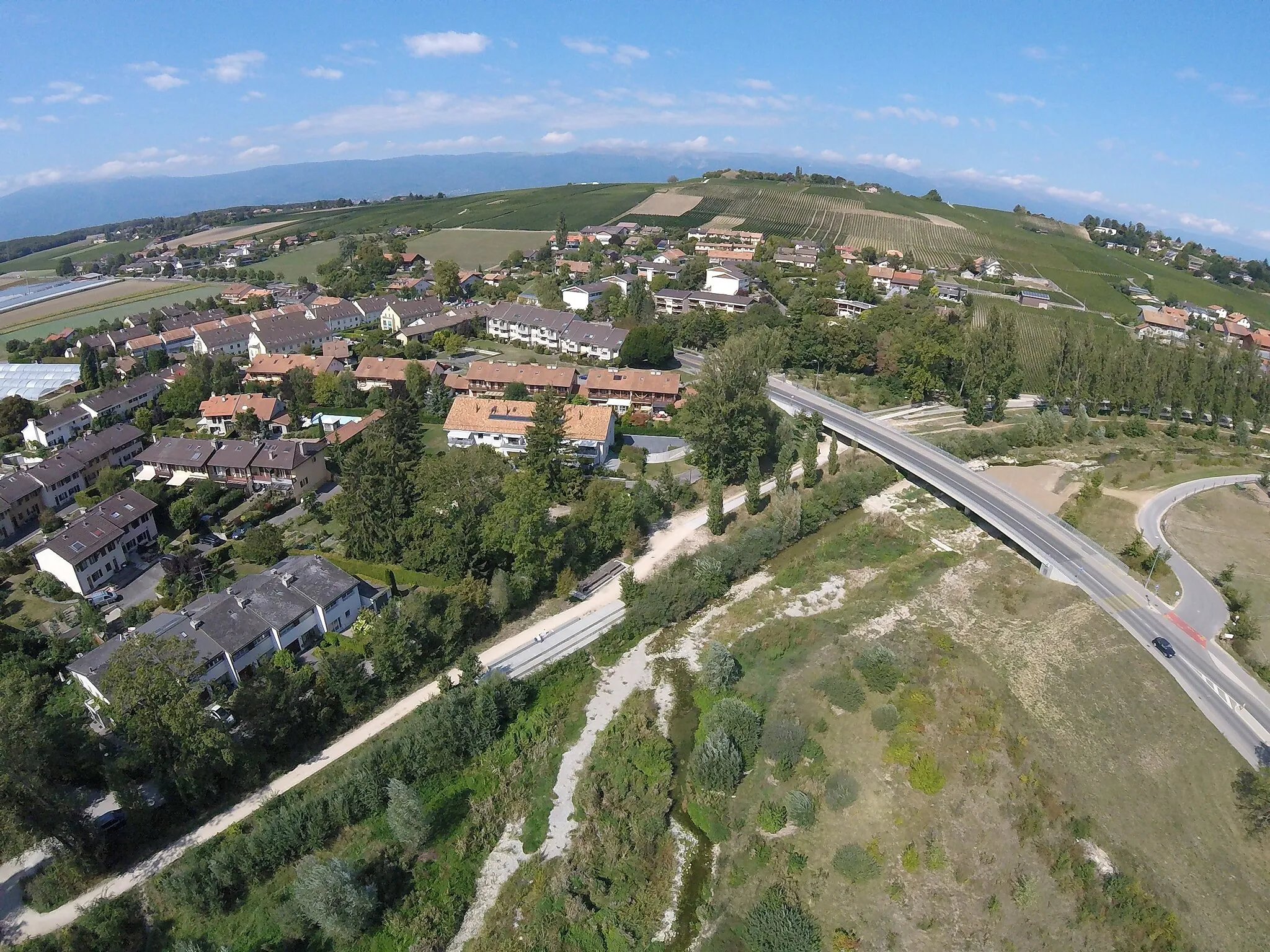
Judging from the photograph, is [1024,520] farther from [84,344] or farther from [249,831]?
[84,344]

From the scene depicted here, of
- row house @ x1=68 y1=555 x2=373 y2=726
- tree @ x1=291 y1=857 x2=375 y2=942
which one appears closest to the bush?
tree @ x1=291 y1=857 x2=375 y2=942

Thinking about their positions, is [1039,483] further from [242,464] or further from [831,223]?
[831,223]

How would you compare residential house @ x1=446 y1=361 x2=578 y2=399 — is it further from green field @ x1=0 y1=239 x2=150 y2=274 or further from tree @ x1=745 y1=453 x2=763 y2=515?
green field @ x1=0 y1=239 x2=150 y2=274

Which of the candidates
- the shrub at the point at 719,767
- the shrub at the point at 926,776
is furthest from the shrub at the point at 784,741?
the shrub at the point at 926,776

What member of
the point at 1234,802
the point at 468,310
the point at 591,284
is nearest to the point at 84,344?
the point at 468,310

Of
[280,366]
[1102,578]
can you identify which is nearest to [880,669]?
[1102,578]
